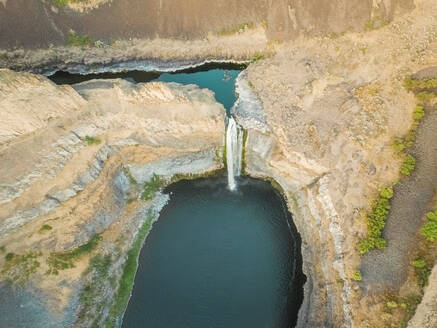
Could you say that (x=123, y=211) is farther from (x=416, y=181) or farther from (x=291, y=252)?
(x=416, y=181)

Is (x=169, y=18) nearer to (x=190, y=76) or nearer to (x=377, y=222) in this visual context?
(x=190, y=76)

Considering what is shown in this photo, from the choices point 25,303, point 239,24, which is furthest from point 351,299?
point 239,24

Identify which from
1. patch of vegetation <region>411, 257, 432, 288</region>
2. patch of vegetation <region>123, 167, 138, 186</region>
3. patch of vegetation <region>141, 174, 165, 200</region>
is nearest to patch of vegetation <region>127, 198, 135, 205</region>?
patch of vegetation <region>141, 174, 165, 200</region>

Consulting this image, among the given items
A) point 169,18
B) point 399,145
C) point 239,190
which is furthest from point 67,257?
point 169,18

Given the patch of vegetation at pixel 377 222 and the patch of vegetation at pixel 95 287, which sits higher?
the patch of vegetation at pixel 377 222

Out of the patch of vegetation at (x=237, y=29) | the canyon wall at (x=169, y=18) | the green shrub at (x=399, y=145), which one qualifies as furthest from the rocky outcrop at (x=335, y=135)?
the patch of vegetation at (x=237, y=29)

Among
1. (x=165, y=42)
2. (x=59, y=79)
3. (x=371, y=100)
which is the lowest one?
(x=371, y=100)

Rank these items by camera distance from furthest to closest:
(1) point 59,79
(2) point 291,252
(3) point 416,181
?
1. (1) point 59,79
2. (2) point 291,252
3. (3) point 416,181

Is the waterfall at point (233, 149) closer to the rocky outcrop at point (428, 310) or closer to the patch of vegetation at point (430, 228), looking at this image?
the patch of vegetation at point (430, 228)
